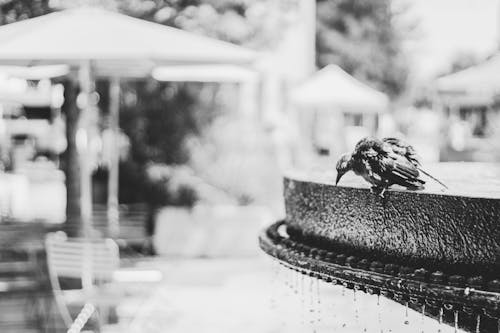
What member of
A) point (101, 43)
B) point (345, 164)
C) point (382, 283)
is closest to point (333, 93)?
point (101, 43)

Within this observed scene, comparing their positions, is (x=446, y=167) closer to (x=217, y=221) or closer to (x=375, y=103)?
(x=217, y=221)

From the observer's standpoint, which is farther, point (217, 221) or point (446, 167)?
point (217, 221)

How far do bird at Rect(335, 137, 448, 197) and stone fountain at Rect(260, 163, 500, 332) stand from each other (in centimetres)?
5

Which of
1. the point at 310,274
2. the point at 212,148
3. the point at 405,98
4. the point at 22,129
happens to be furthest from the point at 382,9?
the point at 310,274

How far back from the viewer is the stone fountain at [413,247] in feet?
8.37

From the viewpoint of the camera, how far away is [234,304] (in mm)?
8203

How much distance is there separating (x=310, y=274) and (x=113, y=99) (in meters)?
7.19

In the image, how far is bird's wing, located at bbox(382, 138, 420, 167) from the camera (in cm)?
291

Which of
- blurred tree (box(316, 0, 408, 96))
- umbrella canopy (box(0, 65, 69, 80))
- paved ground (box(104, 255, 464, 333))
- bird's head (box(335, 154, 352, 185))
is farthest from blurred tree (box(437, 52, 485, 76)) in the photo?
bird's head (box(335, 154, 352, 185))

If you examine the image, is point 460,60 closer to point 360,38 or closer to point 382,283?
point 360,38

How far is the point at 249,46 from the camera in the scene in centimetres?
1092

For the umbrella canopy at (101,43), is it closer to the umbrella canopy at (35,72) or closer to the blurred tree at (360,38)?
the umbrella canopy at (35,72)

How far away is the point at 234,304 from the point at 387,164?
220 inches

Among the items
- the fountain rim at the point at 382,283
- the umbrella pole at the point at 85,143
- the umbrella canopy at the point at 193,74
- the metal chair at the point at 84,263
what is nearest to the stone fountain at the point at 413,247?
the fountain rim at the point at 382,283
